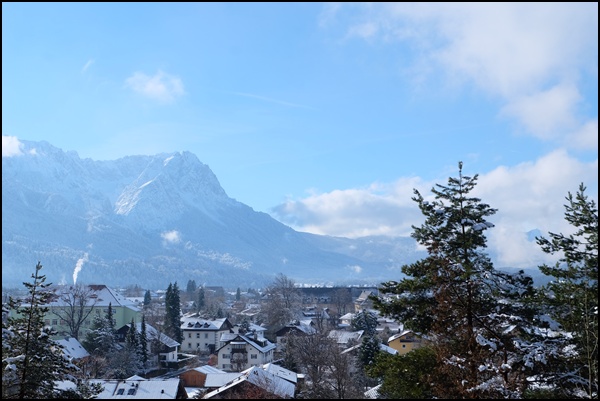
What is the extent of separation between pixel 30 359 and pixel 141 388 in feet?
73.8

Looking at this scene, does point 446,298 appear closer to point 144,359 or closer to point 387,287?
point 387,287

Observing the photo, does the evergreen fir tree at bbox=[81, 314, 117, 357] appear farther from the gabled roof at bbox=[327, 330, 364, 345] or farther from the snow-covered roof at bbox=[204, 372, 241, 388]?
the gabled roof at bbox=[327, 330, 364, 345]

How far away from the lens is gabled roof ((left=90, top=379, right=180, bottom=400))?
3262cm

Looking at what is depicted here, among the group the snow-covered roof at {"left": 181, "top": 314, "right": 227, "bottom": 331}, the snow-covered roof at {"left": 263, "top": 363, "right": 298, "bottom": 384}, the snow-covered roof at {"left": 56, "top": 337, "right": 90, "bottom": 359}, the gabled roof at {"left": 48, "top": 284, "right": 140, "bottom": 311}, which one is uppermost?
the gabled roof at {"left": 48, "top": 284, "right": 140, "bottom": 311}

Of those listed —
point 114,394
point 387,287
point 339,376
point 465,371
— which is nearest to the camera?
point 465,371

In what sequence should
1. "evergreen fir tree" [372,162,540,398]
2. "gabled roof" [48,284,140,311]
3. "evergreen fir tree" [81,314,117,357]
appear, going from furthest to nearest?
"gabled roof" [48,284,140,311], "evergreen fir tree" [81,314,117,357], "evergreen fir tree" [372,162,540,398]

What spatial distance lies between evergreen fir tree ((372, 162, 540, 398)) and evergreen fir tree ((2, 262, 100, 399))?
8542 millimetres

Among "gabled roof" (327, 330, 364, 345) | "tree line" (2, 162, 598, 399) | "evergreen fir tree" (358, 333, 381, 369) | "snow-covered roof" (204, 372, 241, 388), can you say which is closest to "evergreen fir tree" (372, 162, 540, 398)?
"tree line" (2, 162, 598, 399)

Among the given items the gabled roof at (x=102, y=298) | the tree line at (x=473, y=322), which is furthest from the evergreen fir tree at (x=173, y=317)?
the tree line at (x=473, y=322)

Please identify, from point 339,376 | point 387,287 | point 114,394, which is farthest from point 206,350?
point 387,287

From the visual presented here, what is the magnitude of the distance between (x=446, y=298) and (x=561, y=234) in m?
3.98

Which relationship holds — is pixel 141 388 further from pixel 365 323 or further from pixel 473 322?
pixel 365 323

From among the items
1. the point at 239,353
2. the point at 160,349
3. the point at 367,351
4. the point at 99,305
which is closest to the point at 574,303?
the point at 367,351

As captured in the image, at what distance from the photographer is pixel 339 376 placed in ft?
99.6
